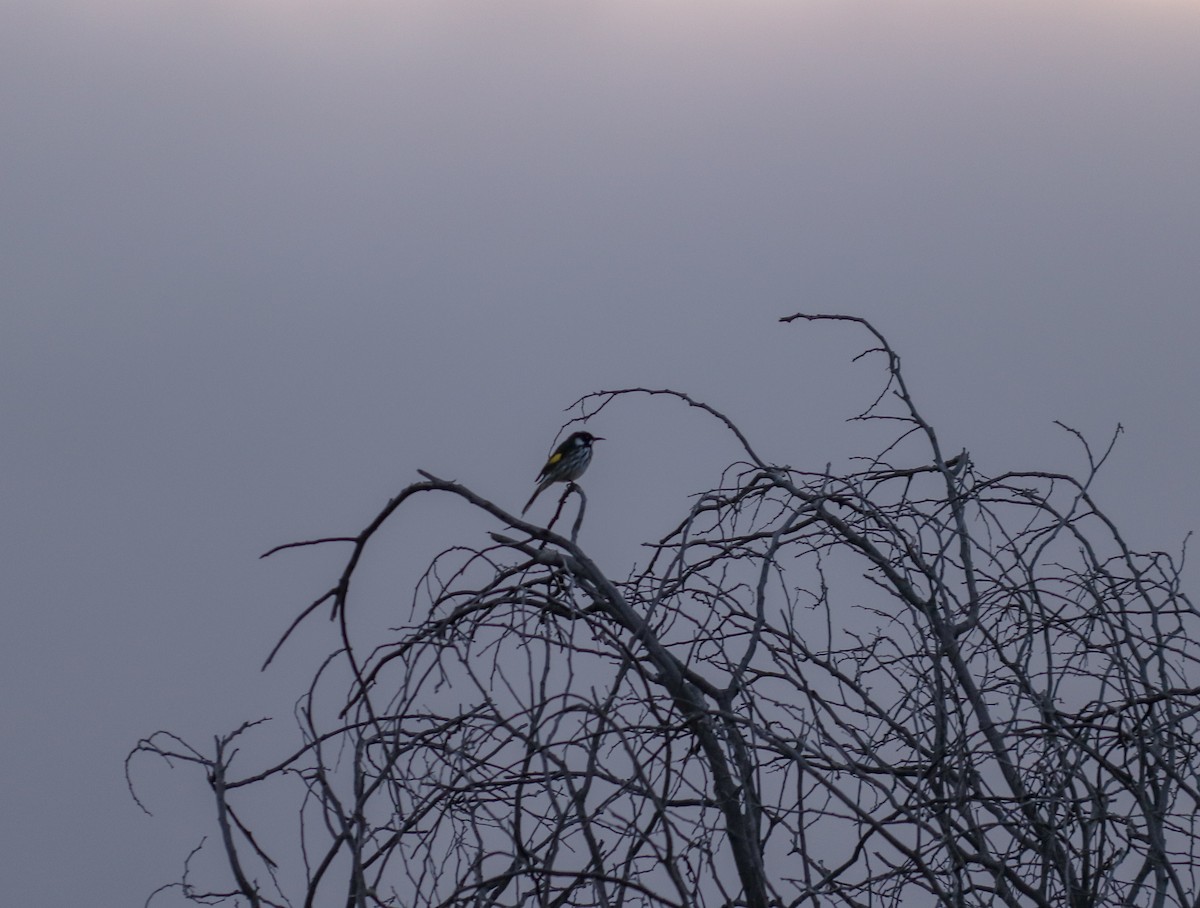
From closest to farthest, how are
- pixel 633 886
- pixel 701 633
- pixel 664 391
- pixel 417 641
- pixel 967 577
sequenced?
1. pixel 633 886
2. pixel 417 641
3. pixel 701 633
4. pixel 664 391
5. pixel 967 577

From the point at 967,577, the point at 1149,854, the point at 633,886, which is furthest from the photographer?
the point at 967,577

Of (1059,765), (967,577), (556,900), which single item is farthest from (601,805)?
(967,577)

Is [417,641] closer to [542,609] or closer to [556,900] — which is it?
[542,609]

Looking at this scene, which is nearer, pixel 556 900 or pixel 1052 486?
pixel 556 900

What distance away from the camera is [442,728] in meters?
2.88

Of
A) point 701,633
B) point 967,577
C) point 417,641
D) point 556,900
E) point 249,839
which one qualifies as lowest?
point 556,900

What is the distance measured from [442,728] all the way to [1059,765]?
1.60 metres

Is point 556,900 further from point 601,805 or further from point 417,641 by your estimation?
point 417,641

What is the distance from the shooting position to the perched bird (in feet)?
21.7

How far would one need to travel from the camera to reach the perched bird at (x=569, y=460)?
6.60m

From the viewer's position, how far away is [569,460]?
6727 millimetres

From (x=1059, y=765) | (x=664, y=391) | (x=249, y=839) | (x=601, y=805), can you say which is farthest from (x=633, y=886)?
(x=664, y=391)

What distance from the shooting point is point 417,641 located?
2.86 m

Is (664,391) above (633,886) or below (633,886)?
above
